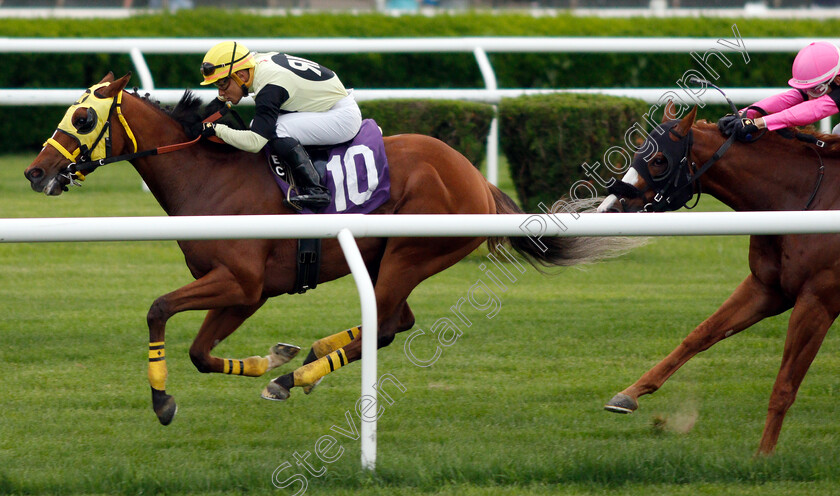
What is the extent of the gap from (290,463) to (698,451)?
1.44 m

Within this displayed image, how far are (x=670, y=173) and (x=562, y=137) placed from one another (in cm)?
340

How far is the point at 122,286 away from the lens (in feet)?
21.2

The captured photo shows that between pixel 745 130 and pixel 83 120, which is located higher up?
pixel 745 130

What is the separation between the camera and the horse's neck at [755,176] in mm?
4207

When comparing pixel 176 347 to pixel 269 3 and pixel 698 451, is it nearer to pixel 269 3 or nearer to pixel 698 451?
pixel 698 451

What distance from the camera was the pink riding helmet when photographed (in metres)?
4.26

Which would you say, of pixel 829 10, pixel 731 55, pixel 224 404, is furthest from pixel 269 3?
pixel 224 404

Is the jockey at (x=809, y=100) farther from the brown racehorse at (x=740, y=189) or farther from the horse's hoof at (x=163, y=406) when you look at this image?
the horse's hoof at (x=163, y=406)

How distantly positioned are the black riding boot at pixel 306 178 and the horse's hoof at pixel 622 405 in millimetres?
1369

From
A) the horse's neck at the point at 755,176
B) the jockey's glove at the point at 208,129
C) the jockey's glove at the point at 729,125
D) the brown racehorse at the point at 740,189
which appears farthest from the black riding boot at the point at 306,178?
the jockey's glove at the point at 729,125

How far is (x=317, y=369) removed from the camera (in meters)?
4.01

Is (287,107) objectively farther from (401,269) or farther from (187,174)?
(401,269)

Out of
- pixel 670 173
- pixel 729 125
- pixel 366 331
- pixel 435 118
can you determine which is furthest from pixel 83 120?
pixel 435 118

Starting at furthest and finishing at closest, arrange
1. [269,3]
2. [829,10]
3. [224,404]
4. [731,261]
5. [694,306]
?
1. [829,10]
2. [269,3]
3. [731,261]
4. [694,306]
5. [224,404]
